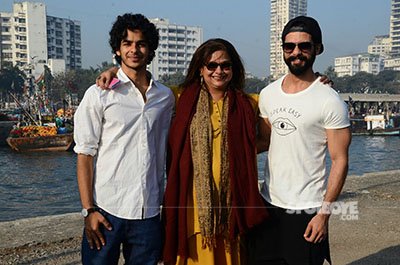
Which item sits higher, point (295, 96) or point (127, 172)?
point (295, 96)

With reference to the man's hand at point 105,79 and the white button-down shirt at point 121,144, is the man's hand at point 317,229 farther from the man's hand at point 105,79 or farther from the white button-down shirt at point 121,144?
the man's hand at point 105,79

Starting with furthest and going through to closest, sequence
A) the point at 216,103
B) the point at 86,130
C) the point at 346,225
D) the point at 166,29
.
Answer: the point at 166,29, the point at 346,225, the point at 216,103, the point at 86,130

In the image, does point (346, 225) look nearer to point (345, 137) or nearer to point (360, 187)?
point (360, 187)

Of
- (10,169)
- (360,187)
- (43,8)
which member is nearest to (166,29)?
(43,8)

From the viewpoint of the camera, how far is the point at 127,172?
230 centimetres

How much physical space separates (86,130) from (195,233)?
2.76 feet

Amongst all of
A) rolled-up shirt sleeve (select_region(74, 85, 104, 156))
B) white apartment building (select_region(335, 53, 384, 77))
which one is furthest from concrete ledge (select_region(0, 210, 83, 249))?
white apartment building (select_region(335, 53, 384, 77))

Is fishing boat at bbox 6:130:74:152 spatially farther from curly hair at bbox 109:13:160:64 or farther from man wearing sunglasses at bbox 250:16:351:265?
man wearing sunglasses at bbox 250:16:351:265

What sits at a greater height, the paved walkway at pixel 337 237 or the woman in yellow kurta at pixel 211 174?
the woman in yellow kurta at pixel 211 174

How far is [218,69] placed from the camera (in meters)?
2.44

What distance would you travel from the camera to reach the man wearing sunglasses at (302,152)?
2256 mm

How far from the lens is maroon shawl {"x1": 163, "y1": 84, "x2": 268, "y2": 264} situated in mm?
2396

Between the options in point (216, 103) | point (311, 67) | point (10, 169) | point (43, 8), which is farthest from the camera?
point (43, 8)

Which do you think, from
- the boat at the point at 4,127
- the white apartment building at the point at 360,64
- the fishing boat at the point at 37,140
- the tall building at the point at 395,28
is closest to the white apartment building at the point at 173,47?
the white apartment building at the point at 360,64
